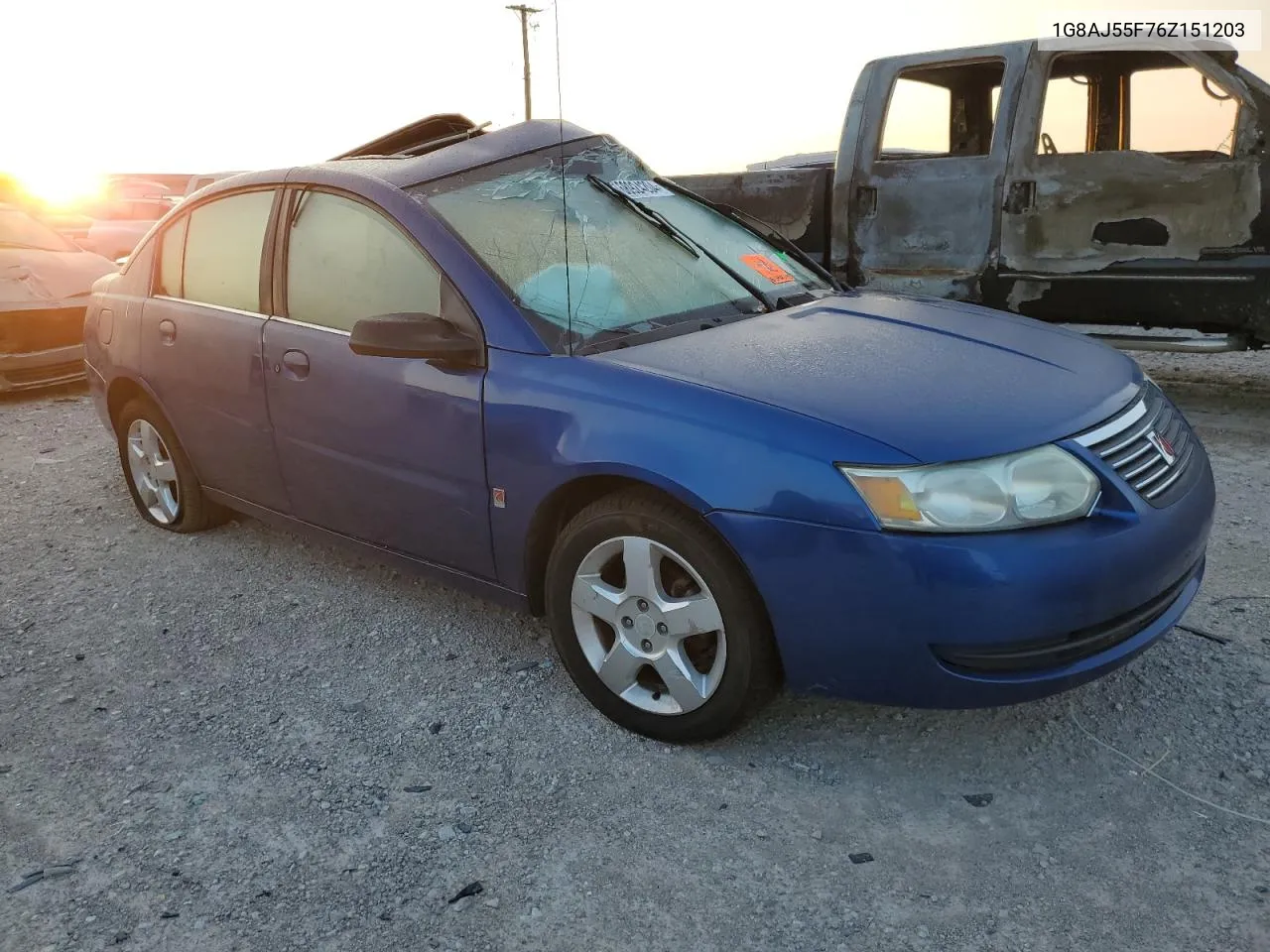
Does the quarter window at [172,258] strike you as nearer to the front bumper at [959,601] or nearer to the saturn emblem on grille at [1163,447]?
the front bumper at [959,601]

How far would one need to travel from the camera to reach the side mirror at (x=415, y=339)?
9.36 feet

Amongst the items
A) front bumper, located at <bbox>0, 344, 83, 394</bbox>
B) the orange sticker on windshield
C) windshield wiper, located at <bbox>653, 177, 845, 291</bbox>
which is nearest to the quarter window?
windshield wiper, located at <bbox>653, 177, 845, 291</bbox>

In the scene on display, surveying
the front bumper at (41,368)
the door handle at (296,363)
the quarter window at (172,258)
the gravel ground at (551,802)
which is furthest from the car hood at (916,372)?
the front bumper at (41,368)

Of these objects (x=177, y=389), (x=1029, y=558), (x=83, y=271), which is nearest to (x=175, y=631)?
(x=177, y=389)

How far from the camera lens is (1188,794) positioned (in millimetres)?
2516

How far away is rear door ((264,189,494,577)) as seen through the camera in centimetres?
304

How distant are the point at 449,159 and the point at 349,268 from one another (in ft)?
1.57

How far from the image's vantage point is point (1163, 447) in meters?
2.71

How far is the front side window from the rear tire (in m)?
1.82

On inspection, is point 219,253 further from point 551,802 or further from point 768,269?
point 551,802

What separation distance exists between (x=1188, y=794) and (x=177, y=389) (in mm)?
3644

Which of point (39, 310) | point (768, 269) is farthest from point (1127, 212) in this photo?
point (39, 310)

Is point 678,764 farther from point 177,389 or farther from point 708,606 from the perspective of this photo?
point 177,389

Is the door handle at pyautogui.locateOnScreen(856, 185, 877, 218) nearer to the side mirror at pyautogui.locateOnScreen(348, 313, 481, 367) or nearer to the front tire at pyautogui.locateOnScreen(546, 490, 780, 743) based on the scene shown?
the side mirror at pyautogui.locateOnScreen(348, 313, 481, 367)
